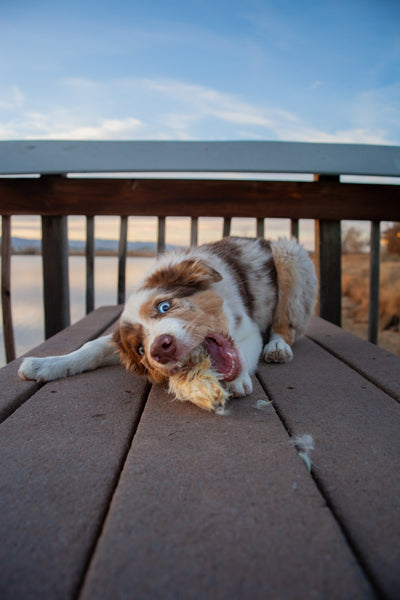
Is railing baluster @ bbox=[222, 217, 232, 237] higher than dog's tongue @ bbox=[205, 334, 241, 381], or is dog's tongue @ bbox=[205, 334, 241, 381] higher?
railing baluster @ bbox=[222, 217, 232, 237]

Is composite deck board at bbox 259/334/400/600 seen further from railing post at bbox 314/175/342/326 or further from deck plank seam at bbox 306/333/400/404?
railing post at bbox 314/175/342/326

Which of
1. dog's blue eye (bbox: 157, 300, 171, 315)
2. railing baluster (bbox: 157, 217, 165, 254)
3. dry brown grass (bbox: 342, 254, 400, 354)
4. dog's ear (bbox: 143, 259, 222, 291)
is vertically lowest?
dry brown grass (bbox: 342, 254, 400, 354)

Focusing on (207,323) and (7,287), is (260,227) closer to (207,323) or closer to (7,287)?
(207,323)

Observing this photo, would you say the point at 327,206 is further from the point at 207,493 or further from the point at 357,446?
the point at 207,493

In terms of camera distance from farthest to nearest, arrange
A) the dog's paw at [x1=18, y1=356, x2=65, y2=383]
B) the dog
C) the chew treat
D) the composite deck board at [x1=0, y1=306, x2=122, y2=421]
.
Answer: the dog's paw at [x1=18, y1=356, x2=65, y2=383] → the composite deck board at [x1=0, y1=306, x2=122, y2=421] → the dog → the chew treat

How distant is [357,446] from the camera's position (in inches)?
55.2

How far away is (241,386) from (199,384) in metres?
0.27

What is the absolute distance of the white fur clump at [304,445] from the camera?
51.6 inches

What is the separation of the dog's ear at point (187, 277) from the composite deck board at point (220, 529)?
94 centimetres

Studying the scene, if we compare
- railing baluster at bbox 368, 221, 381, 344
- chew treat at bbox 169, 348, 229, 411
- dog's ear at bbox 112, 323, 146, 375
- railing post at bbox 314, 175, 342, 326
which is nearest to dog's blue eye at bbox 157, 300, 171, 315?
dog's ear at bbox 112, 323, 146, 375

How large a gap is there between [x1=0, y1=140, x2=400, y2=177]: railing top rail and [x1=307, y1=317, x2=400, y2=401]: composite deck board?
1.37 meters

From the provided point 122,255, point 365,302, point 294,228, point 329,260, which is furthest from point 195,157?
point 365,302

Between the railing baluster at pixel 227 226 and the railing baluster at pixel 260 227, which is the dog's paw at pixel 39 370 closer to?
the railing baluster at pixel 227 226

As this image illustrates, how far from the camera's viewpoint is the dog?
1795 mm
